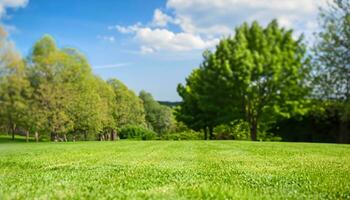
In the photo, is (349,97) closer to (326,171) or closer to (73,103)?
(326,171)

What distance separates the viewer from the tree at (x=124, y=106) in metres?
71.6

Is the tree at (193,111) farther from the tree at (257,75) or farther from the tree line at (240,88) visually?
the tree at (257,75)

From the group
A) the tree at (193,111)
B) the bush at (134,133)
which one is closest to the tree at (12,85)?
the bush at (134,133)

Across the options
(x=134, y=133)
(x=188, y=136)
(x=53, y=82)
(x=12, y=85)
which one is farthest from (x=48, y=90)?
(x=188, y=136)

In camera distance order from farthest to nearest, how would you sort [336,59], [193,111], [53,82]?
[193,111], [53,82], [336,59]

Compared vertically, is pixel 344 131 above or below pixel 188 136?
above

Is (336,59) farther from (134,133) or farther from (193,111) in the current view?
(134,133)

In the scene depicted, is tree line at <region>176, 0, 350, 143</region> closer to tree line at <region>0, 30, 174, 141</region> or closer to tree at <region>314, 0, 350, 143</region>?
tree at <region>314, 0, 350, 143</region>

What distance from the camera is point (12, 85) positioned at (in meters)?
49.8

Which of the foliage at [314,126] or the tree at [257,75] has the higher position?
the tree at [257,75]

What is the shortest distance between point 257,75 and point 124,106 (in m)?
32.9

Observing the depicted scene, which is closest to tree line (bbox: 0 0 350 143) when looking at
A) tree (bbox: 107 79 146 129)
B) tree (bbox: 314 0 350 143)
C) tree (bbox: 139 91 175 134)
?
tree (bbox: 314 0 350 143)

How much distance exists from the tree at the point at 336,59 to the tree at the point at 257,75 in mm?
4669

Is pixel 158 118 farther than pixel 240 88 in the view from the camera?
Yes
